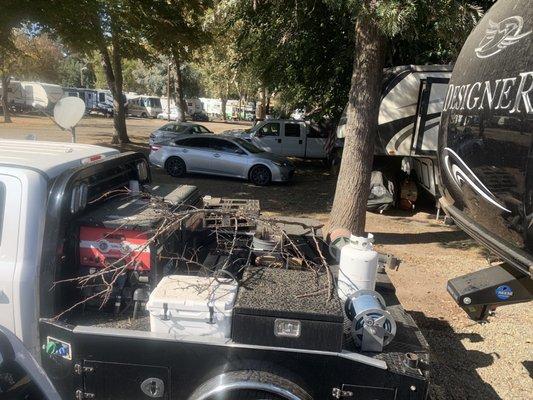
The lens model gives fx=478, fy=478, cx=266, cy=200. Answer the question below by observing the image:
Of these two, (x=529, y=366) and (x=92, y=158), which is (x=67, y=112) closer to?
(x=92, y=158)

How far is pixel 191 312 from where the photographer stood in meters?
2.75

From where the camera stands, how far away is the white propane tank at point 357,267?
3.22 metres

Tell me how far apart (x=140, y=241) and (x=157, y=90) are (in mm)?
71763

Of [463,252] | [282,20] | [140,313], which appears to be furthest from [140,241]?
[282,20]

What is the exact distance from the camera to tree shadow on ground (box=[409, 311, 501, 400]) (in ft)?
13.6

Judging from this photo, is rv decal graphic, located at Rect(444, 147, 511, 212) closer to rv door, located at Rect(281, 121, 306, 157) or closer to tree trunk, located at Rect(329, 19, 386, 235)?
tree trunk, located at Rect(329, 19, 386, 235)

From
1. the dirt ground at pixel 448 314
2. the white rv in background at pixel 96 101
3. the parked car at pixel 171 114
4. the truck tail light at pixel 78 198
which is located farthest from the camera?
the white rv in background at pixel 96 101

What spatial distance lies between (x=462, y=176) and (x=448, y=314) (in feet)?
10.8

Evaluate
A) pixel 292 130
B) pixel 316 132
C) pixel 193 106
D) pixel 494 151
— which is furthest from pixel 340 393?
pixel 193 106

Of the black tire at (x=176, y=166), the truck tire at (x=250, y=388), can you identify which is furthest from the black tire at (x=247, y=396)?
the black tire at (x=176, y=166)

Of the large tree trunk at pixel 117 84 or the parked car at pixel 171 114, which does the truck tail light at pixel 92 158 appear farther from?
the parked car at pixel 171 114

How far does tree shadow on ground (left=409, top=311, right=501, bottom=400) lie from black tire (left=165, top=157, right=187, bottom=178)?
1073 cm

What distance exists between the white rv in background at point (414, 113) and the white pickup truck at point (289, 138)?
9.25 metres

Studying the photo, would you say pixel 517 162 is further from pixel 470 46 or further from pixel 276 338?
pixel 276 338
